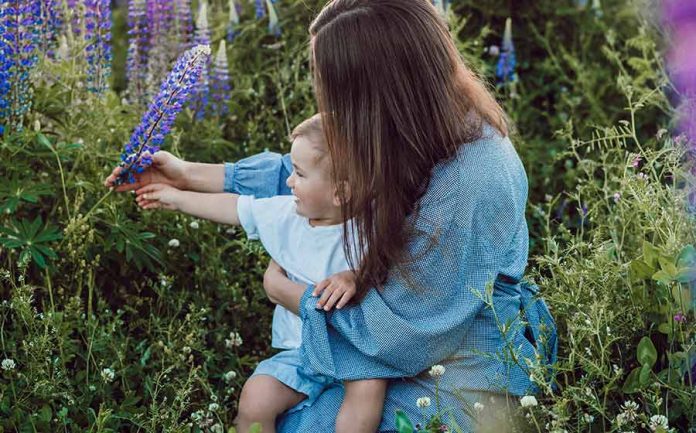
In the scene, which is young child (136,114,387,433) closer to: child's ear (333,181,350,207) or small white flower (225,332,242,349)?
child's ear (333,181,350,207)

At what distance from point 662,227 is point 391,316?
0.88 meters

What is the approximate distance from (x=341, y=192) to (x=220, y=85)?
147 cm

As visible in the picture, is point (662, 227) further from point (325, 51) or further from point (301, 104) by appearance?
point (301, 104)

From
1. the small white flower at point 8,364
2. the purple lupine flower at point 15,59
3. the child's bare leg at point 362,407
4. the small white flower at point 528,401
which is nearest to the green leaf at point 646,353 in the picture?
the small white flower at point 528,401

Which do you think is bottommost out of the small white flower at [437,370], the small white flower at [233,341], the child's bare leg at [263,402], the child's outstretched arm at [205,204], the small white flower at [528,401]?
the small white flower at [233,341]

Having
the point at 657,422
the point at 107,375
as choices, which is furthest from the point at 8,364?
the point at 657,422

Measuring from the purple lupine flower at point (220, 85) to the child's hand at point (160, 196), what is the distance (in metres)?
0.96

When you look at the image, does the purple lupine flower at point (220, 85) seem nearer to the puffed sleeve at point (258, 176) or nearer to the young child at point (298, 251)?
the puffed sleeve at point (258, 176)

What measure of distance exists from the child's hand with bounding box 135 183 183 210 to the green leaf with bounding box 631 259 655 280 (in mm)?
1166

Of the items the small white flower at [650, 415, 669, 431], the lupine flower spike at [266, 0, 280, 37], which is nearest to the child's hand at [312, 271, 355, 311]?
the small white flower at [650, 415, 669, 431]

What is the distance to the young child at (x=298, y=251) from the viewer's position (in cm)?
248

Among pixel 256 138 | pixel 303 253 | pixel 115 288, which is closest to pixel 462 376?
pixel 303 253

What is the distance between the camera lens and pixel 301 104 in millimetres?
4152

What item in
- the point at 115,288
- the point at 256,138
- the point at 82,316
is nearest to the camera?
the point at 82,316
